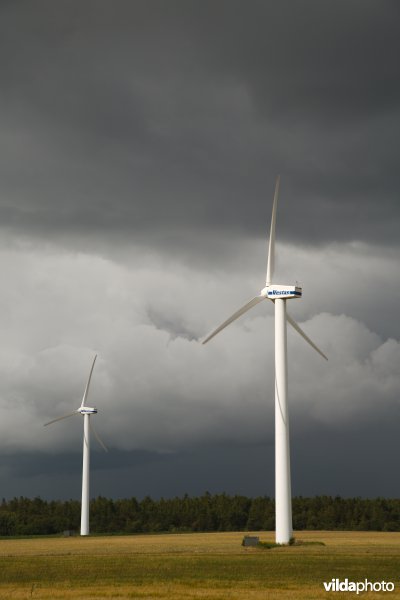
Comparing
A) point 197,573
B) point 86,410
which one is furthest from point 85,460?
point 197,573

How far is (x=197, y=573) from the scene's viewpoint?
170 feet

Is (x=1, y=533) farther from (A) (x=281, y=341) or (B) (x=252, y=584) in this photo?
(B) (x=252, y=584)

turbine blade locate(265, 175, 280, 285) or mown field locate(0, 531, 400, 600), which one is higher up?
turbine blade locate(265, 175, 280, 285)

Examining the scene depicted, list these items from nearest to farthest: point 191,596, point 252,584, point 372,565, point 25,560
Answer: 1. point 191,596
2. point 252,584
3. point 372,565
4. point 25,560

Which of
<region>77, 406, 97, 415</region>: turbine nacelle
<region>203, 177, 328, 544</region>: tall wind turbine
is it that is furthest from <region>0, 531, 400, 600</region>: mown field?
<region>77, 406, 97, 415</region>: turbine nacelle

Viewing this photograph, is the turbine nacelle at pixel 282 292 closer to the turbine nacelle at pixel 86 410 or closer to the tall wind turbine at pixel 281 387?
the tall wind turbine at pixel 281 387

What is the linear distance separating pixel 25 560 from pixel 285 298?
108 ft

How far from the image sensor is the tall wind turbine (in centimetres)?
7750

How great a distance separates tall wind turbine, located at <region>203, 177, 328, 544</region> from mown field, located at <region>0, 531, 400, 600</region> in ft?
14.4

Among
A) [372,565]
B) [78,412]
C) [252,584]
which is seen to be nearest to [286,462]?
[372,565]

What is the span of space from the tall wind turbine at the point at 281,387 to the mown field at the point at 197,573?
4.40 meters

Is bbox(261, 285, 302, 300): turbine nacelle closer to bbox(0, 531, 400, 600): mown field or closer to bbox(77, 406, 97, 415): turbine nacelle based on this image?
bbox(0, 531, 400, 600): mown field

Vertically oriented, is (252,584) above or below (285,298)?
below

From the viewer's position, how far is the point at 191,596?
40.8m
